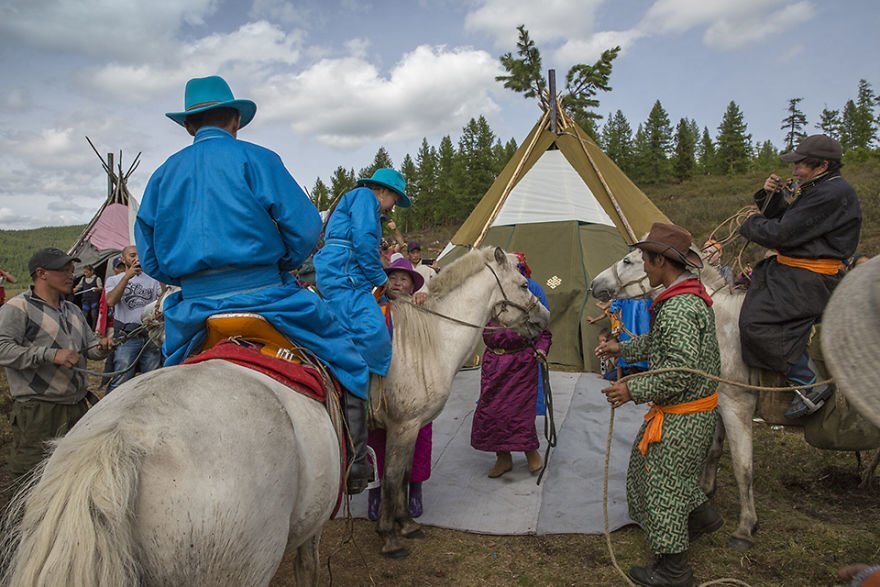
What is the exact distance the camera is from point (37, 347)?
3.15 meters

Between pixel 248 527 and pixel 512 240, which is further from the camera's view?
pixel 512 240

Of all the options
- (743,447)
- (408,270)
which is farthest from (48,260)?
(743,447)

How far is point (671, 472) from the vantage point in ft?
9.55

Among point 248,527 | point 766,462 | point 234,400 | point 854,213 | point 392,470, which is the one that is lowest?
point 766,462

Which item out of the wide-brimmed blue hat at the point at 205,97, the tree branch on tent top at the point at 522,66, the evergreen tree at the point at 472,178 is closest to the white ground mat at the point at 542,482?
the wide-brimmed blue hat at the point at 205,97

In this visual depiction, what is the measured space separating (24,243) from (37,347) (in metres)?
72.5

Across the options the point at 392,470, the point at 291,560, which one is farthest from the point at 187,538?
the point at 291,560

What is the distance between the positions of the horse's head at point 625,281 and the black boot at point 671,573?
6.26ft

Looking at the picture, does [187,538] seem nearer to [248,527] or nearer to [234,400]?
[248,527]

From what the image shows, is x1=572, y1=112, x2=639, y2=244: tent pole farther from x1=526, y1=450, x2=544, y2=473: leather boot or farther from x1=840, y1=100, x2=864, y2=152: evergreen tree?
x1=840, y1=100, x2=864, y2=152: evergreen tree

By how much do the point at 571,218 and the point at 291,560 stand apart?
7.19 meters

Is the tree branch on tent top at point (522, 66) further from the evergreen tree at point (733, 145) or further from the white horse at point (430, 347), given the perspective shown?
the evergreen tree at point (733, 145)

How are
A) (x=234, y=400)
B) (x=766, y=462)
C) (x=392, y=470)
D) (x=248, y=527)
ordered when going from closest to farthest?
(x=248, y=527) → (x=234, y=400) → (x=392, y=470) → (x=766, y=462)

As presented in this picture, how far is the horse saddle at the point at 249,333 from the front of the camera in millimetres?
2006
